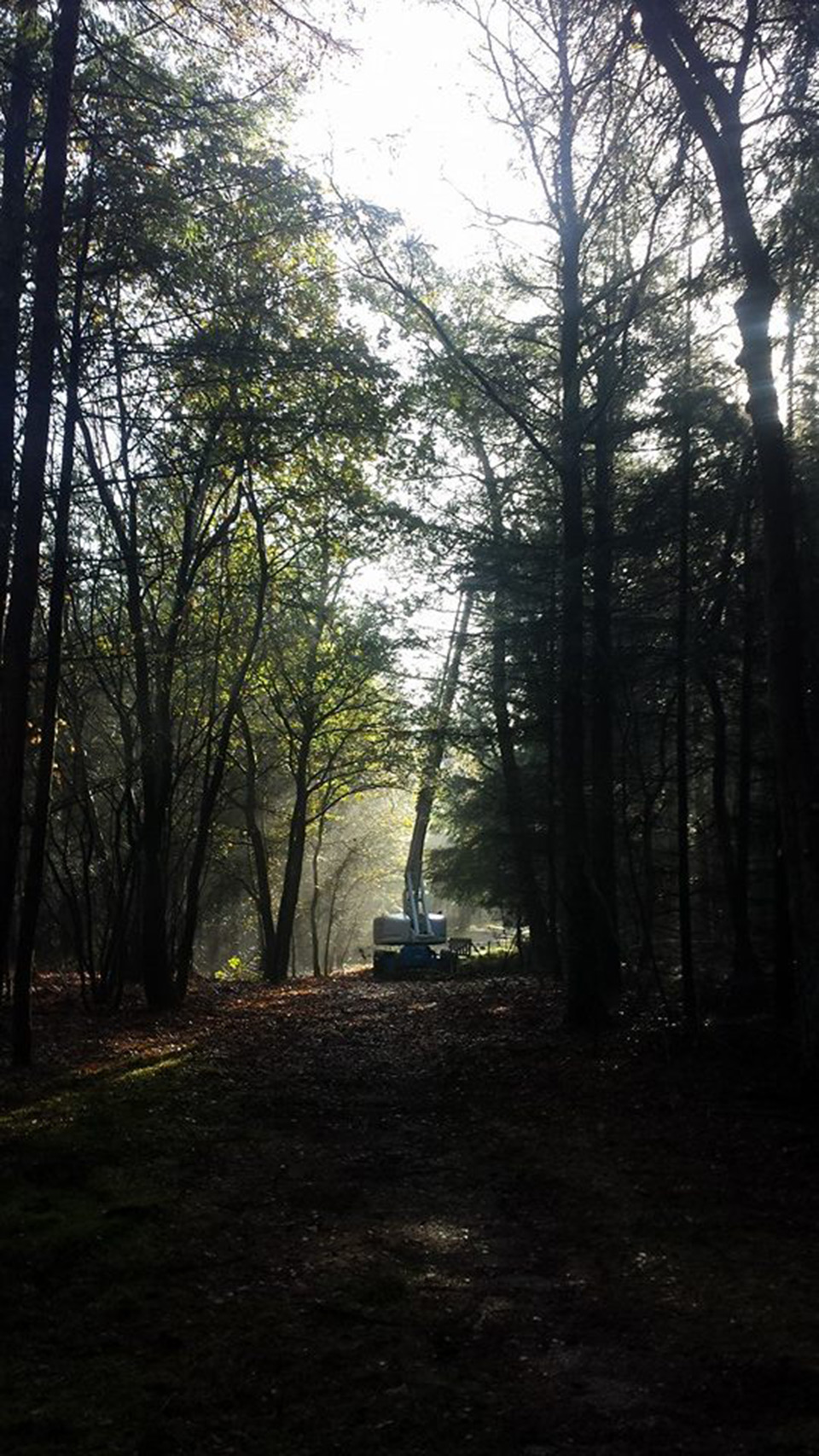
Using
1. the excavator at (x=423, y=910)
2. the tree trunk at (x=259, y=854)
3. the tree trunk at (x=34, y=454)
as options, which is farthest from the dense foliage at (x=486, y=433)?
the tree trunk at (x=259, y=854)

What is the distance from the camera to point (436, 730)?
19.8 metres

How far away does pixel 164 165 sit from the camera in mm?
10156

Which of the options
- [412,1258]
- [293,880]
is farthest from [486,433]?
[412,1258]

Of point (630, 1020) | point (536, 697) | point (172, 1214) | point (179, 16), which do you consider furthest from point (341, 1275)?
point (536, 697)

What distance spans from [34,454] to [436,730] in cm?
1148

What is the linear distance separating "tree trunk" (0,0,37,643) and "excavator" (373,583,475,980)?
9279mm

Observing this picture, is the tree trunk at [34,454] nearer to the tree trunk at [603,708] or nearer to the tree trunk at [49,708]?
the tree trunk at [49,708]

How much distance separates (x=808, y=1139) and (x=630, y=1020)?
454cm

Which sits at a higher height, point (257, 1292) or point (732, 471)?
point (732, 471)

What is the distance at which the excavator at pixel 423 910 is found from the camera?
21.9 m

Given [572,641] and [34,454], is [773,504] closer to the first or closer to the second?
[572,641]

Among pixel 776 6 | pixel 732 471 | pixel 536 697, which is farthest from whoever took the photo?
pixel 536 697

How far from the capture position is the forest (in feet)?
15.2

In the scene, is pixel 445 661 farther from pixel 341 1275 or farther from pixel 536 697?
pixel 341 1275
